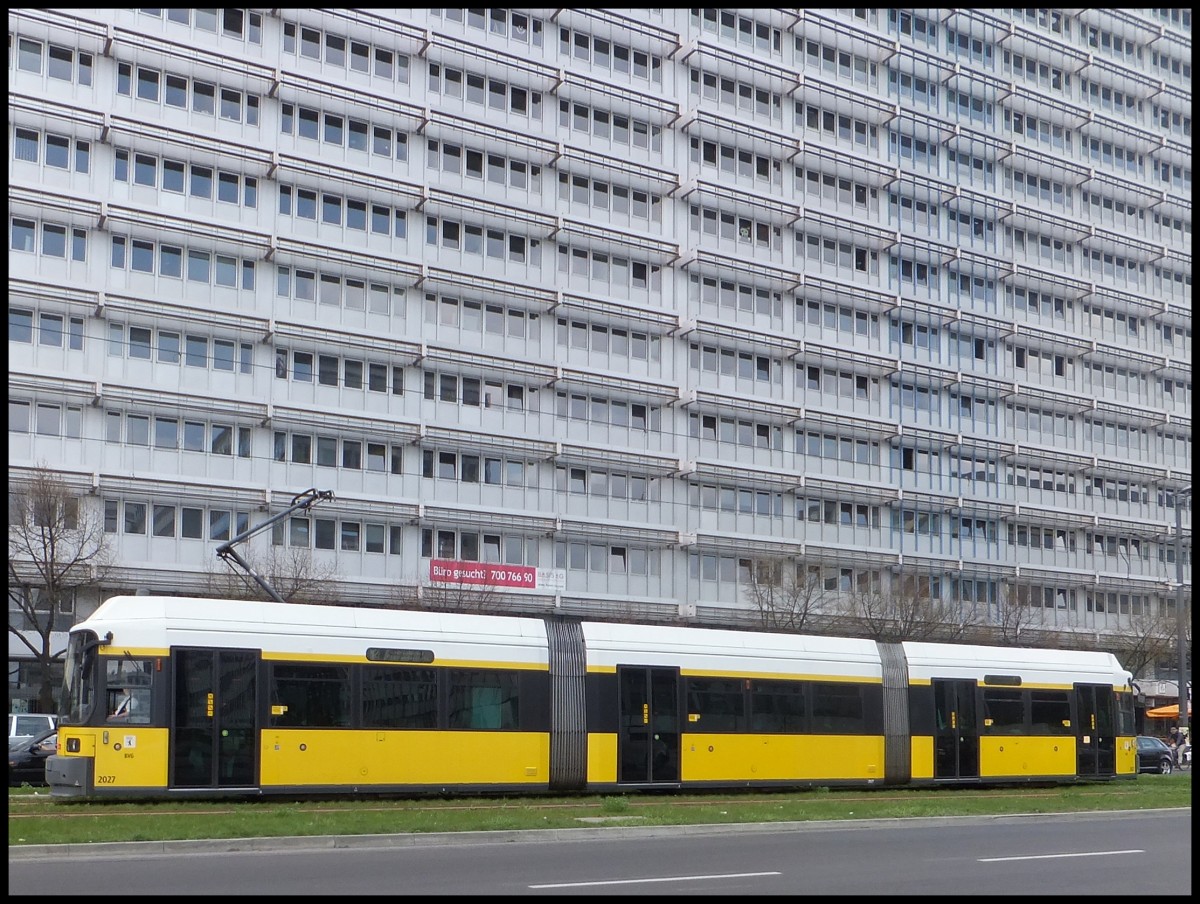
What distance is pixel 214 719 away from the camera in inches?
869

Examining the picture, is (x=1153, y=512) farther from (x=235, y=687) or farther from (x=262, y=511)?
(x=235, y=687)

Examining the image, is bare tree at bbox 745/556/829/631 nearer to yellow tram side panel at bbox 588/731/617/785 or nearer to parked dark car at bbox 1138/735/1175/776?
parked dark car at bbox 1138/735/1175/776

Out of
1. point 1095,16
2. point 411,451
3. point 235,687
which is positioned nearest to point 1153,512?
point 1095,16

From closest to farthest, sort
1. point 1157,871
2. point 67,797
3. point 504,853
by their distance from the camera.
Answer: point 1157,871, point 504,853, point 67,797

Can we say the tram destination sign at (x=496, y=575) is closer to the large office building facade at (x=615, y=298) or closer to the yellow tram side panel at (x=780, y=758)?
the large office building facade at (x=615, y=298)

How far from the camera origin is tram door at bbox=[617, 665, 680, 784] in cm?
2561

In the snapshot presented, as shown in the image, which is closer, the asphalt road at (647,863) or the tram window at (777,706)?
the asphalt road at (647,863)

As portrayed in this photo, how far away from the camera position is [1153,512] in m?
78.4

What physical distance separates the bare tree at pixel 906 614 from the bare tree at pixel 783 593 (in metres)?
1.52

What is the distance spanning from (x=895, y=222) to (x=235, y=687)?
2094 inches

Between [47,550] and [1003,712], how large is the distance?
25194 millimetres

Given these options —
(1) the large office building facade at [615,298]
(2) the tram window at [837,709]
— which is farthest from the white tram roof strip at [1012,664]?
(1) the large office building facade at [615,298]

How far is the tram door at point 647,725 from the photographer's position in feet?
84.0

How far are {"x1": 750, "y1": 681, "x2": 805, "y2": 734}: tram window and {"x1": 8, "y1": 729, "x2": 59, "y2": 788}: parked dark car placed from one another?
13657mm
